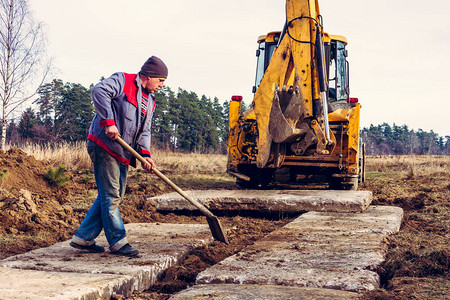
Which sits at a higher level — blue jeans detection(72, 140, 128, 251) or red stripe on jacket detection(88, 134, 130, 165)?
red stripe on jacket detection(88, 134, 130, 165)

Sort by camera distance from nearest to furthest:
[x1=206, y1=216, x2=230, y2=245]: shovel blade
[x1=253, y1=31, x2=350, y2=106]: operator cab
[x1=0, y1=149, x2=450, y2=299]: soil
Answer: [x1=0, y1=149, x2=450, y2=299]: soil
[x1=206, y1=216, x2=230, y2=245]: shovel blade
[x1=253, y1=31, x2=350, y2=106]: operator cab

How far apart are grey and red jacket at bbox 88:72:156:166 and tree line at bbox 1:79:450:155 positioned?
1532 cm

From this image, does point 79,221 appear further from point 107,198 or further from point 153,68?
point 153,68

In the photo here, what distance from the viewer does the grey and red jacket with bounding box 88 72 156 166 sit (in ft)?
11.3

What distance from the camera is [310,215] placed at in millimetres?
5574

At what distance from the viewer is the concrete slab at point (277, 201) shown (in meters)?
5.93

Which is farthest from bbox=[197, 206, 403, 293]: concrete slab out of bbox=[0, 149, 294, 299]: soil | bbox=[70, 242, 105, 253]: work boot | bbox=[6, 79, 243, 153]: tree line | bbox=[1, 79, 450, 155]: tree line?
bbox=[6, 79, 243, 153]: tree line

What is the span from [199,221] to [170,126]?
45.6 meters

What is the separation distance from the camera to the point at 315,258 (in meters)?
3.40

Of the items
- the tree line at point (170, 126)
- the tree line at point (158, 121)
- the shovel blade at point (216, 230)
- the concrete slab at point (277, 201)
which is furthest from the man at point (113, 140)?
the tree line at point (158, 121)

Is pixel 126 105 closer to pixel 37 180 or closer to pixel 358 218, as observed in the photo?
pixel 358 218

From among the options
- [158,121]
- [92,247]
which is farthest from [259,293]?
[158,121]

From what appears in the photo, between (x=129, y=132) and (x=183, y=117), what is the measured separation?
50.3 meters

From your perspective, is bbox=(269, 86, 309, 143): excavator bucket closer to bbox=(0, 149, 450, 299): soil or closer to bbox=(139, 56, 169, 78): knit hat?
bbox=(0, 149, 450, 299): soil
